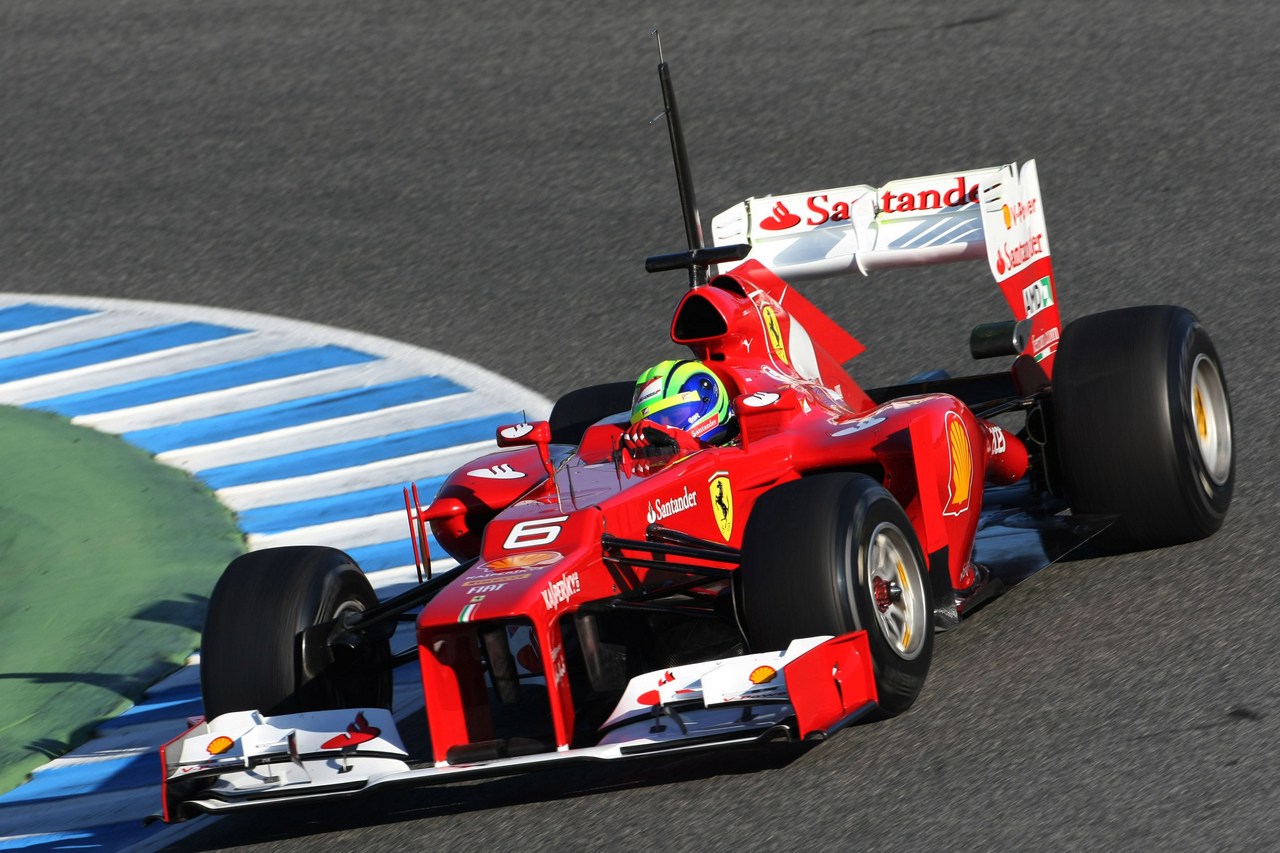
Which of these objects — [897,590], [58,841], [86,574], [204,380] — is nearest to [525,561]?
[897,590]

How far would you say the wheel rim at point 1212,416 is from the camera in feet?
24.6

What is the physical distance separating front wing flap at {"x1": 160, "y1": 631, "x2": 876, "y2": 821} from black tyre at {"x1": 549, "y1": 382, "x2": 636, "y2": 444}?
2552 millimetres

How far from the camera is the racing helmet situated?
6656 mm

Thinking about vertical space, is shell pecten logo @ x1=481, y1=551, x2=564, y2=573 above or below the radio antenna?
below

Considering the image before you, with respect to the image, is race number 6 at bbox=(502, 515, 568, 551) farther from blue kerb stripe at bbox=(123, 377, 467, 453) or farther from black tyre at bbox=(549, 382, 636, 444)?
blue kerb stripe at bbox=(123, 377, 467, 453)

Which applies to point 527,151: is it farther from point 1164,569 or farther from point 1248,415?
point 1164,569

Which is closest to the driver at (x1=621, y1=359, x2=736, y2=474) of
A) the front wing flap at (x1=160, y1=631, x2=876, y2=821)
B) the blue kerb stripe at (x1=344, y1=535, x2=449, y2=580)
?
the front wing flap at (x1=160, y1=631, x2=876, y2=821)

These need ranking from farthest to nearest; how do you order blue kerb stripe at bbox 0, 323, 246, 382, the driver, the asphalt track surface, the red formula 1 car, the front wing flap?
blue kerb stripe at bbox 0, 323, 246, 382, the driver, the asphalt track surface, the red formula 1 car, the front wing flap

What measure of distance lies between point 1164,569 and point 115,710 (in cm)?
423

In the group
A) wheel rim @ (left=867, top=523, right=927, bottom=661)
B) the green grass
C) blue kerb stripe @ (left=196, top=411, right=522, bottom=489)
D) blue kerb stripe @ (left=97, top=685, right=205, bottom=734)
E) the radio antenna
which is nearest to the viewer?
wheel rim @ (left=867, top=523, right=927, bottom=661)

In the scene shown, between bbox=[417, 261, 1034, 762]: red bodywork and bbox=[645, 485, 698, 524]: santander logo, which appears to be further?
bbox=[645, 485, 698, 524]: santander logo

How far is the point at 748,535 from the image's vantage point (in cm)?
574

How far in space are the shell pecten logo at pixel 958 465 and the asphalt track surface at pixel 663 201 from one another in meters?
0.46

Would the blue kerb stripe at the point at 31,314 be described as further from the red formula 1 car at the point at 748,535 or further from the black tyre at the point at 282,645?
the black tyre at the point at 282,645
